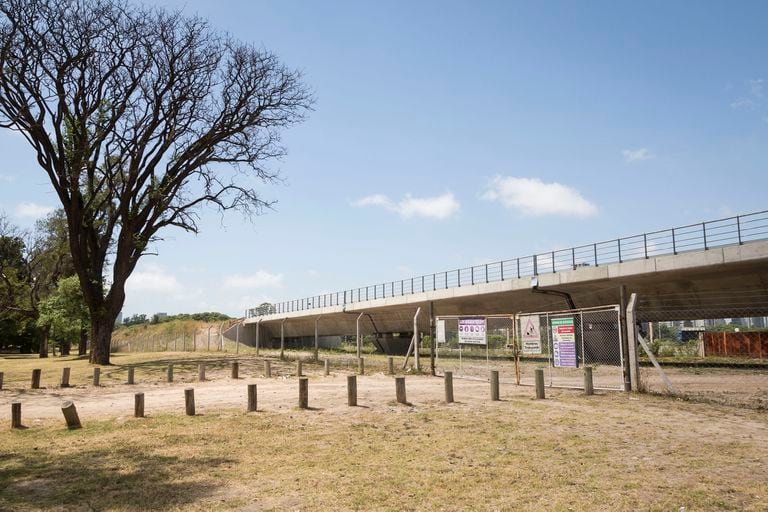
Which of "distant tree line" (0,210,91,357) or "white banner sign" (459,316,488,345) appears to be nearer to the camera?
"white banner sign" (459,316,488,345)

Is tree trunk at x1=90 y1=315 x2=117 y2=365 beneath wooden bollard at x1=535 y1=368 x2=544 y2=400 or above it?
above

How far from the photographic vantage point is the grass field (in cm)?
620

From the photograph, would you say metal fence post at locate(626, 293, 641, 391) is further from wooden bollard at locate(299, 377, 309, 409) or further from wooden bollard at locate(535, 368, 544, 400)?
wooden bollard at locate(299, 377, 309, 409)

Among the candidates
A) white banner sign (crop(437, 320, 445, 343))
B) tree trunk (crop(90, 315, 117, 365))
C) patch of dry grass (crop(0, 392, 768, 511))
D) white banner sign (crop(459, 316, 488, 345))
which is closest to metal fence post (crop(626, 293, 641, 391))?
patch of dry grass (crop(0, 392, 768, 511))

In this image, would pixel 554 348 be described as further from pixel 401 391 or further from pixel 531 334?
pixel 401 391

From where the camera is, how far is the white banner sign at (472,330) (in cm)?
1876

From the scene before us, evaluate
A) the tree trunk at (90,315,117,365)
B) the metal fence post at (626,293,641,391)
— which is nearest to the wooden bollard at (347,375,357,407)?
the metal fence post at (626,293,641,391)

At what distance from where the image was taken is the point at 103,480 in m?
7.23

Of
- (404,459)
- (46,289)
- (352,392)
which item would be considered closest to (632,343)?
(352,392)

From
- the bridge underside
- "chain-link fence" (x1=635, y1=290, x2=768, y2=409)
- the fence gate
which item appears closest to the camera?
"chain-link fence" (x1=635, y1=290, x2=768, y2=409)

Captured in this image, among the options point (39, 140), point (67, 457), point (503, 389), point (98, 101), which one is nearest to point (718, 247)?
point (503, 389)

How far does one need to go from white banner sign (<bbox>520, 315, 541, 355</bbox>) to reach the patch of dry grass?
452 centimetres

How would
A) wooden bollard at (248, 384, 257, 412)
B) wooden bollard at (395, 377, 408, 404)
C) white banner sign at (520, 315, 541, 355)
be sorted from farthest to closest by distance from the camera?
white banner sign at (520, 315, 541, 355)
wooden bollard at (395, 377, 408, 404)
wooden bollard at (248, 384, 257, 412)

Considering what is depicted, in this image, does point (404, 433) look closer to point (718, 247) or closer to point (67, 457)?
point (67, 457)
